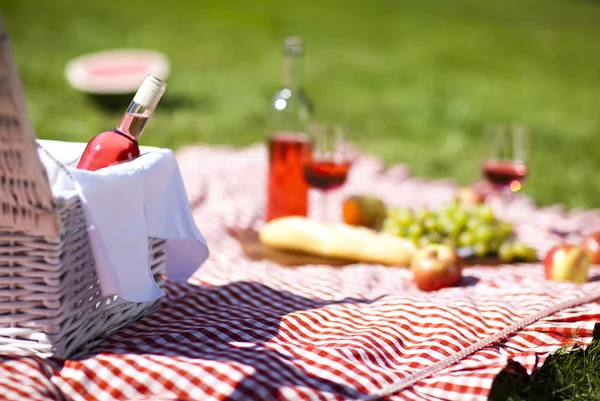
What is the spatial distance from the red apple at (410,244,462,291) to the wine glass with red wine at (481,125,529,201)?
23.6 inches

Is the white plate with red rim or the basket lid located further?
the white plate with red rim

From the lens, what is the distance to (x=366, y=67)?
33.2ft

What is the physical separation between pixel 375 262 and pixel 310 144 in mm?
502

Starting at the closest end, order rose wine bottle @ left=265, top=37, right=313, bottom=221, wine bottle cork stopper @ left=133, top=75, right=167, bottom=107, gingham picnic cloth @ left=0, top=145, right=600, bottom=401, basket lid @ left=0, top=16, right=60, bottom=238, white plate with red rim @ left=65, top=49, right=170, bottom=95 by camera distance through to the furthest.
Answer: basket lid @ left=0, top=16, right=60, bottom=238 → gingham picnic cloth @ left=0, top=145, right=600, bottom=401 → wine bottle cork stopper @ left=133, top=75, right=167, bottom=107 → rose wine bottle @ left=265, top=37, right=313, bottom=221 → white plate with red rim @ left=65, top=49, right=170, bottom=95

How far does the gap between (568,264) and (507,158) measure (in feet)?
2.02

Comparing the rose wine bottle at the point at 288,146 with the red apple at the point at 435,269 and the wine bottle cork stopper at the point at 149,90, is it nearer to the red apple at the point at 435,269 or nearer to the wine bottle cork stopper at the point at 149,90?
the red apple at the point at 435,269

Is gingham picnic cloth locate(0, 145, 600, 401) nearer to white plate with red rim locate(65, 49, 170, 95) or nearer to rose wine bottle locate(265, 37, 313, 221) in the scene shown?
rose wine bottle locate(265, 37, 313, 221)

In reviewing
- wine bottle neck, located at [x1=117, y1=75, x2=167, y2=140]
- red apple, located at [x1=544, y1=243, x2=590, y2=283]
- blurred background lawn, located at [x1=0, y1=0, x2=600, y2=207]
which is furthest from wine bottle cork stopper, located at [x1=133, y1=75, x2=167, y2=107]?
blurred background lawn, located at [x1=0, y1=0, x2=600, y2=207]

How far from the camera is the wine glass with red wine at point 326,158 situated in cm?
294

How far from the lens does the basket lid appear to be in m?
1.48

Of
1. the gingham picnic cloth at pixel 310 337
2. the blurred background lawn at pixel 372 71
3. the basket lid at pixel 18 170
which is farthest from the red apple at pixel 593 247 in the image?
the basket lid at pixel 18 170

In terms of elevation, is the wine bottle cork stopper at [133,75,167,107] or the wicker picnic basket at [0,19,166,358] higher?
the wine bottle cork stopper at [133,75,167,107]

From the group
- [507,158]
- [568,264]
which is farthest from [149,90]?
[507,158]

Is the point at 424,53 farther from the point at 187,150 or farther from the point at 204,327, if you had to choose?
the point at 204,327
